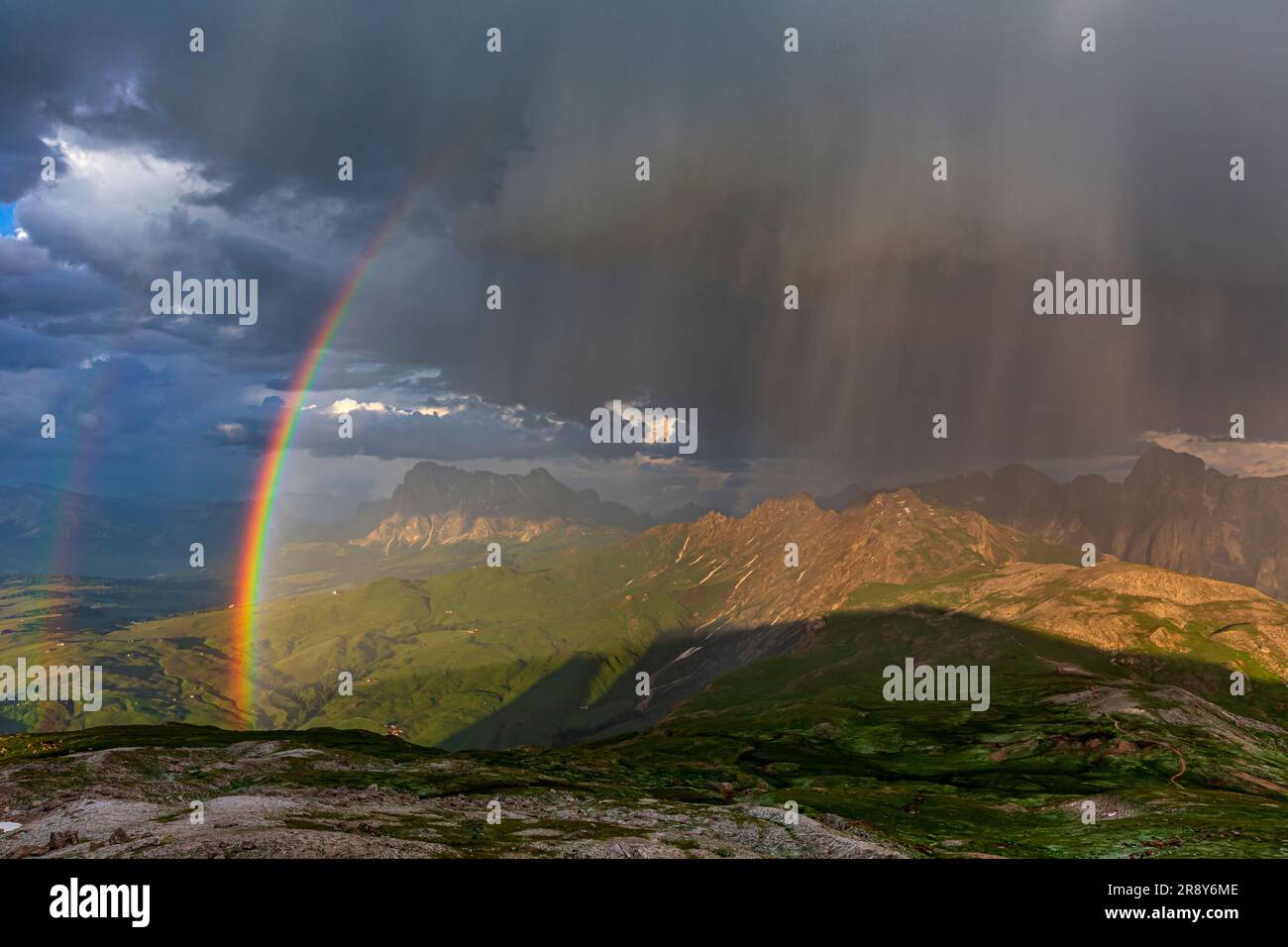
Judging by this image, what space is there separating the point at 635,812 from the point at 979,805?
303 feet

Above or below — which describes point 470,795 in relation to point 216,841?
below

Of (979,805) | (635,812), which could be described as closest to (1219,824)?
(979,805)

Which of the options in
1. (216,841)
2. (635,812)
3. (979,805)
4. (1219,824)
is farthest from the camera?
(979,805)
